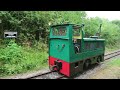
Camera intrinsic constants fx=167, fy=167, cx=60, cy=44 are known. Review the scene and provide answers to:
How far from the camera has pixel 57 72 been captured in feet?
30.8

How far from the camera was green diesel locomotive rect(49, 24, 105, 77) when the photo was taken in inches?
323

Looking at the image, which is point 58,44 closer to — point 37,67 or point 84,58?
point 84,58

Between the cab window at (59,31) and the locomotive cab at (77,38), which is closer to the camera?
the cab window at (59,31)

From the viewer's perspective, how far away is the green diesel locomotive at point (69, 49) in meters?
8.20

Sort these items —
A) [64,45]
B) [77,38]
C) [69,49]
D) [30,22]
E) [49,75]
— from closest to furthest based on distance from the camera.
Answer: [69,49], [64,45], [49,75], [77,38], [30,22]

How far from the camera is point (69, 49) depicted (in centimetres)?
808

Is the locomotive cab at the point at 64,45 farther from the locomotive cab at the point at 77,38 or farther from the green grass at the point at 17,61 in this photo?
the green grass at the point at 17,61

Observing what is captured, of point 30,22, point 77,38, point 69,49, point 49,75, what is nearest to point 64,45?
point 69,49

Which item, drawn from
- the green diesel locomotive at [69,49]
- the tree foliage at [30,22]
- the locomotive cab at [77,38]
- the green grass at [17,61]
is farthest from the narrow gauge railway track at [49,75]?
the tree foliage at [30,22]

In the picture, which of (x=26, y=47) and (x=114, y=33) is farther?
(x=114, y=33)

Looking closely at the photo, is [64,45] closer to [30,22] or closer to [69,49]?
[69,49]

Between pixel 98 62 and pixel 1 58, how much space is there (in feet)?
22.1

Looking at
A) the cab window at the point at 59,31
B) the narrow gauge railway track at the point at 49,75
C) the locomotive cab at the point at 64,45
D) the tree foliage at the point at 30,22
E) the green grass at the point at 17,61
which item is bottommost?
the narrow gauge railway track at the point at 49,75
